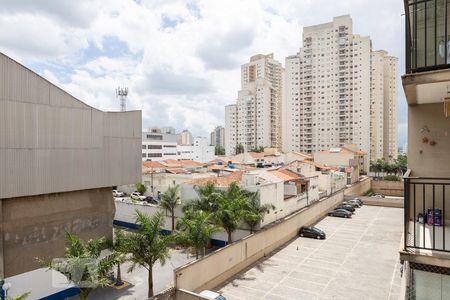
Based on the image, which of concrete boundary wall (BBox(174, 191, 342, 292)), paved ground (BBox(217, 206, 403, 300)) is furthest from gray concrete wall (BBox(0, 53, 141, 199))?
paved ground (BBox(217, 206, 403, 300))

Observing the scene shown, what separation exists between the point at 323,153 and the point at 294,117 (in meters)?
34.1

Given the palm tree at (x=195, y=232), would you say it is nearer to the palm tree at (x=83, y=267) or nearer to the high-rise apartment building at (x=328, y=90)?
the palm tree at (x=83, y=267)

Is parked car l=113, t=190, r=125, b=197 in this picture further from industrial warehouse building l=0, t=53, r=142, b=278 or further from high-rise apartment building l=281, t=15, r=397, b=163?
high-rise apartment building l=281, t=15, r=397, b=163

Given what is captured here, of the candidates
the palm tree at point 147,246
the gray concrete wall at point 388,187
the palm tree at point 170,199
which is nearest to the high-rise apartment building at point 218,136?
the gray concrete wall at point 388,187

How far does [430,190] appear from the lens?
23.1ft

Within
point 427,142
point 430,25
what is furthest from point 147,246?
point 430,25

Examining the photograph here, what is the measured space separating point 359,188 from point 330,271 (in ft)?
109

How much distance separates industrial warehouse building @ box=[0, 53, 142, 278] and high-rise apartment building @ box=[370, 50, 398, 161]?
76.6m

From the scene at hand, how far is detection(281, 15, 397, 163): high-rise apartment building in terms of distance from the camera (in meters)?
78.1

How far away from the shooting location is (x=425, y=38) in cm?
536

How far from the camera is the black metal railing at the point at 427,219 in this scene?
5.16 meters

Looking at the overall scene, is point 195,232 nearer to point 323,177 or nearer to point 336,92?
point 323,177

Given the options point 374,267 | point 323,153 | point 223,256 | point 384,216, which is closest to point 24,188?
point 223,256

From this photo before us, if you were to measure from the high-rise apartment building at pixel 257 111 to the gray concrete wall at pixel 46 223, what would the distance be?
84644 millimetres
